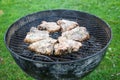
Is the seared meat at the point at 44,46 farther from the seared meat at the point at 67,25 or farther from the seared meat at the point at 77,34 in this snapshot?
the seared meat at the point at 67,25

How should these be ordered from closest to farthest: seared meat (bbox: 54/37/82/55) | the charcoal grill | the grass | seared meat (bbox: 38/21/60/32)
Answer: the charcoal grill, seared meat (bbox: 54/37/82/55), seared meat (bbox: 38/21/60/32), the grass

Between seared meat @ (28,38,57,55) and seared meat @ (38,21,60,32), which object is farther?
seared meat @ (38,21,60,32)

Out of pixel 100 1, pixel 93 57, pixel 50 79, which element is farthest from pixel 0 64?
pixel 100 1

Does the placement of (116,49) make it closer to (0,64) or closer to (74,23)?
(74,23)

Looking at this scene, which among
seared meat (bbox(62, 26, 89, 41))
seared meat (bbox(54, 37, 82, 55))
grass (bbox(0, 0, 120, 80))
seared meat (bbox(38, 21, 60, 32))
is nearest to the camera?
seared meat (bbox(54, 37, 82, 55))

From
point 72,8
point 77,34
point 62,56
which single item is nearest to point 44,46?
point 62,56

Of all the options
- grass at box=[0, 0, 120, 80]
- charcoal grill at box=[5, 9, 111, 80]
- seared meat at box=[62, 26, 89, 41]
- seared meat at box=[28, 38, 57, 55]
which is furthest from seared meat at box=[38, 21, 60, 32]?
grass at box=[0, 0, 120, 80]

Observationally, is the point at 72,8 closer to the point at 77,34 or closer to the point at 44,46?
the point at 77,34

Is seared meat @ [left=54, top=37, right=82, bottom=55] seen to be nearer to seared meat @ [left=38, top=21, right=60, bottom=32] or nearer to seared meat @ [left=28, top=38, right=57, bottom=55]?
seared meat @ [left=28, top=38, right=57, bottom=55]
